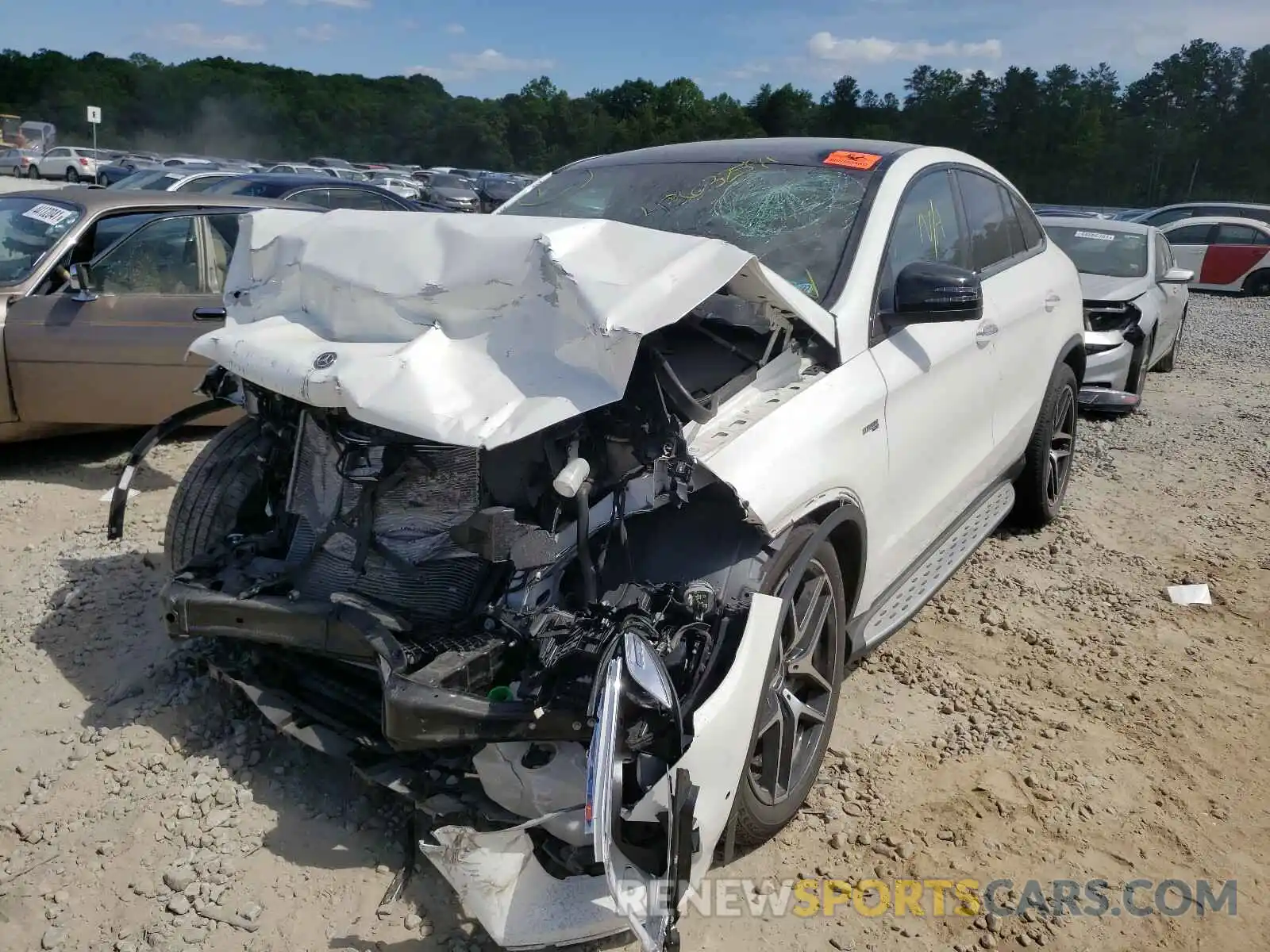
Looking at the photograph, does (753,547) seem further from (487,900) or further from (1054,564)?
(1054,564)

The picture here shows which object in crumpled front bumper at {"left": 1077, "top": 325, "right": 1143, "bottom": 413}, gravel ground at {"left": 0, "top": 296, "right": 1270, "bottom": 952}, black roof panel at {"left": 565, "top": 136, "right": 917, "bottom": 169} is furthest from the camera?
crumpled front bumper at {"left": 1077, "top": 325, "right": 1143, "bottom": 413}

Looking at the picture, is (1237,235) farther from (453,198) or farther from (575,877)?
(575,877)

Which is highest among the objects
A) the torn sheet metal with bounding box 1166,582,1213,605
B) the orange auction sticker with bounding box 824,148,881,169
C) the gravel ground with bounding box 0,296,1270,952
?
the orange auction sticker with bounding box 824,148,881,169

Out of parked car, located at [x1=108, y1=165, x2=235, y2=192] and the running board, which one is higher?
parked car, located at [x1=108, y1=165, x2=235, y2=192]

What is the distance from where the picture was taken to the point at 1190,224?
18.1 metres

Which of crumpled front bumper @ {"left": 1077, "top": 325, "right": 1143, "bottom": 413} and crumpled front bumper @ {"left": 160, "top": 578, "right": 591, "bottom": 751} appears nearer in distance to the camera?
crumpled front bumper @ {"left": 160, "top": 578, "right": 591, "bottom": 751}

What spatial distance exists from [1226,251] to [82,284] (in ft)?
63.1

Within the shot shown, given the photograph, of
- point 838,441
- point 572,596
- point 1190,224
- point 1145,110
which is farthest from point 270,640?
point 1145,110

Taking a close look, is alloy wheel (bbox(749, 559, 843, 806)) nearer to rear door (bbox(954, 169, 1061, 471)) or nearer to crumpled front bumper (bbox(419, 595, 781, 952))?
crumpled front bumper (bbox(419, 595, 781, 952))

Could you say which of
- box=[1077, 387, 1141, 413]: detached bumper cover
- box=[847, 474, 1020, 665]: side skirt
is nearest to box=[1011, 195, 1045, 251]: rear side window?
box=[847, 474, 1020, 665]: side skirt

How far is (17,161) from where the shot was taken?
3681 centimetres

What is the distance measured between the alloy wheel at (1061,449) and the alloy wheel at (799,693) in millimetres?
2568

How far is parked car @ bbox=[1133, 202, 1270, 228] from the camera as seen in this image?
18737mm

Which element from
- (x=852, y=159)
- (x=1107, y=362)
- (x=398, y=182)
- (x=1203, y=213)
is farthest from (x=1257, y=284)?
(x=398, y=182)
